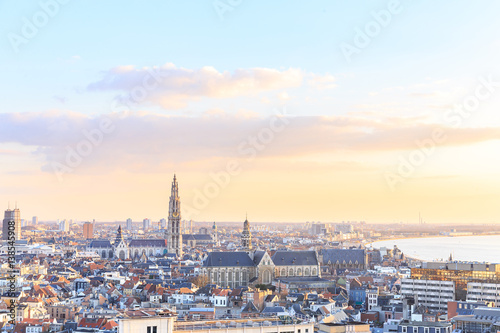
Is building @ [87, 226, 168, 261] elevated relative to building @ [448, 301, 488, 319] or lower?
elevated

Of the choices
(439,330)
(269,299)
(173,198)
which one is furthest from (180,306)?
(173,198)

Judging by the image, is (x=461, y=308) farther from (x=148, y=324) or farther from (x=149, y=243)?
(x=149, y=243)

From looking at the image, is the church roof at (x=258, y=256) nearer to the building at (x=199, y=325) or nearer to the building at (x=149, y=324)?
the building at (x=199, y=325)

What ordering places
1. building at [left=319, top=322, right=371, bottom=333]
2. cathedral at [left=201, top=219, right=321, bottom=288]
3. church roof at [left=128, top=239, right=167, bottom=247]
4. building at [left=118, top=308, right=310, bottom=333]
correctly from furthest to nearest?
church roof at [left=128, top=239, right=167, bottom=247] < cathedral at [left=201, top=219, right=321, bottom=288] < building at [left=319, top=322, right=371, bottom=333] < building at [left=118, top=308, right=310, bottom=333]

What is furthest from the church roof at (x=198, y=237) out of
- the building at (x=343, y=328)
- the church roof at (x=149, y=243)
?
the building at (x=343, y=328)

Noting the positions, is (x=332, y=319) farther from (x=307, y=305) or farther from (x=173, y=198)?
(x=173, y=198)

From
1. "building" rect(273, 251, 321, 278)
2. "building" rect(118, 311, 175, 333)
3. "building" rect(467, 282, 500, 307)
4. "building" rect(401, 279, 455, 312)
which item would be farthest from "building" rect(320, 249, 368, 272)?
"building" rect(118, 311, 175, 333)

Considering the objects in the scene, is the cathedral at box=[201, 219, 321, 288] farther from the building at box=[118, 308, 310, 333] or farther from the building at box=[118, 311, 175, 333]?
the building at box=[118, 311, 175, 333]
